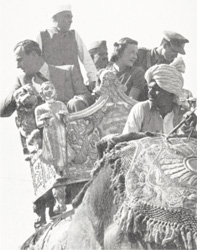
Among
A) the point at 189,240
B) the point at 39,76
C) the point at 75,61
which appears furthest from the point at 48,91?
the point at 189,240

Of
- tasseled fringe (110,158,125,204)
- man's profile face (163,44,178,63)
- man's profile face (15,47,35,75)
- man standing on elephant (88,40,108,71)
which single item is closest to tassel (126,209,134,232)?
tasseled fringe (110,158,125,204)

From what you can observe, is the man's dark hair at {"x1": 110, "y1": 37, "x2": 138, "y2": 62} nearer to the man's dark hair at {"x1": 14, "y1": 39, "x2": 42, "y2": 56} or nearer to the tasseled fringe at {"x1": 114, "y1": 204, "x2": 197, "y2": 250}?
the man's dark hair at {"x1": 14, "y1": 39, "x2": 42, "y2": 56}

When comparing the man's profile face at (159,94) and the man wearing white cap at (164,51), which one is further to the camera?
the man wearing white cap at (164,51)

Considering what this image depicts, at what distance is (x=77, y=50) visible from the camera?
48.0ft

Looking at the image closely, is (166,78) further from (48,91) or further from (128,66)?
(128,66)

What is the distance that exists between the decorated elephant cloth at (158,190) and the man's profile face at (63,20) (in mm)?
5965

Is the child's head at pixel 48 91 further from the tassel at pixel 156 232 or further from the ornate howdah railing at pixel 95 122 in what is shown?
the tassel at pixel 156 232

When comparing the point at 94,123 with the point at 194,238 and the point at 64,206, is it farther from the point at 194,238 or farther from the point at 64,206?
the point at 194,238

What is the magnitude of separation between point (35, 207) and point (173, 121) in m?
3.16

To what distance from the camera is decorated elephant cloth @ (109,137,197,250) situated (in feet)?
26.7

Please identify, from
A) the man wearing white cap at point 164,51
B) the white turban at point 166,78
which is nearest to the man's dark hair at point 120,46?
the man wearing white cap at point 164,51

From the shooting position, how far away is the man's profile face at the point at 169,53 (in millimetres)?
14320

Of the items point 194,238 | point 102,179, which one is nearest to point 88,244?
point 102,179

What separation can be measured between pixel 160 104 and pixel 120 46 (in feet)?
13.4
